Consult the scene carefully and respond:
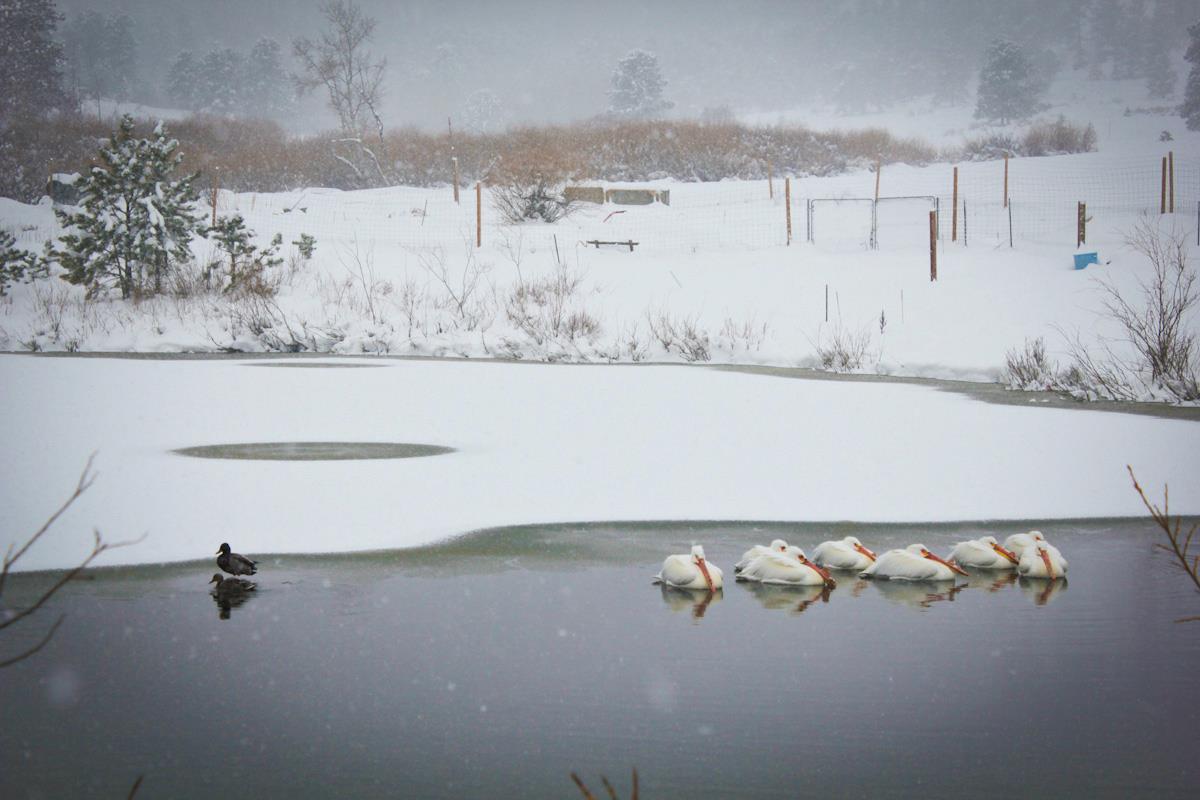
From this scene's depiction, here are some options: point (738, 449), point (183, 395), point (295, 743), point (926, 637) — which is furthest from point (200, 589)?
point (183, 395)

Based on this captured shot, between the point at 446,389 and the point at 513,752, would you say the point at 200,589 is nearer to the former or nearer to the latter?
the point at 513,752

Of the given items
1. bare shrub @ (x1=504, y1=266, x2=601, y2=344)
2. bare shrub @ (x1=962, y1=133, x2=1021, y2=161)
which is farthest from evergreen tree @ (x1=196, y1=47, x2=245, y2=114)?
bare shrub @ (x1=504, y1=266, x2=601, y2=344)

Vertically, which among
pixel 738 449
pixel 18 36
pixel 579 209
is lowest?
pixel 738 449

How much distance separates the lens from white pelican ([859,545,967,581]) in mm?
6832

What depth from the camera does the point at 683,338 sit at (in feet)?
71.5

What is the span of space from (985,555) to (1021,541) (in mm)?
252

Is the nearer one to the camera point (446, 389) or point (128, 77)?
point (446, 389)

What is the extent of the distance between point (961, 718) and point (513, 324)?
19.6 m

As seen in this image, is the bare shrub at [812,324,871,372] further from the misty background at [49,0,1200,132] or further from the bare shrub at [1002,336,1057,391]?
the misty background at [49,0,1200,132]

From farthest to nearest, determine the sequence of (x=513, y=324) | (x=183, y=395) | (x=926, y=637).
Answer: (x=513, y=324)
(x=183, y=395)
(x=926, y=637)

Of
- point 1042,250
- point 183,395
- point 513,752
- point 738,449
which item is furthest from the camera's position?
point 1042,250

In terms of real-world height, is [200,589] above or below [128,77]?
below

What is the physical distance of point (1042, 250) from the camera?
28.8 m

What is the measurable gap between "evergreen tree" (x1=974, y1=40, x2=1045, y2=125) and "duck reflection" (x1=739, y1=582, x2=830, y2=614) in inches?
3350
